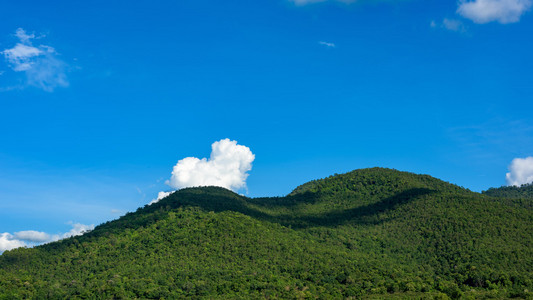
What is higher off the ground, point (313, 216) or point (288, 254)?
point (313, 216)

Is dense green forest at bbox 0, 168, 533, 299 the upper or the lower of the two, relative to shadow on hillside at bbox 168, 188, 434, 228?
lower

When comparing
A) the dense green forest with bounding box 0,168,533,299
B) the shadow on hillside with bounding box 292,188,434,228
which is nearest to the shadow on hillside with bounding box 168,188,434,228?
the shadow on hillside with bounding box 292,188,434,228

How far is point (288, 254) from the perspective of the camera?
464ft

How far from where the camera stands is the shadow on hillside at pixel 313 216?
17600 cm

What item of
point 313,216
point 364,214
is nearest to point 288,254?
point 313,216

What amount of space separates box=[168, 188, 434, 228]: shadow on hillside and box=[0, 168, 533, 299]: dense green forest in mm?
472

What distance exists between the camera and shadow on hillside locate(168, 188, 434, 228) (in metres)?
176

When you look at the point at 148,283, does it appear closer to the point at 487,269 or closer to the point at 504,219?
the point at 487,269

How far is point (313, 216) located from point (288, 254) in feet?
163

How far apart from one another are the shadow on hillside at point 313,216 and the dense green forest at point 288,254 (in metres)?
0.47

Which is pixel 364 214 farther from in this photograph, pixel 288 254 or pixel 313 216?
pixel 288 254

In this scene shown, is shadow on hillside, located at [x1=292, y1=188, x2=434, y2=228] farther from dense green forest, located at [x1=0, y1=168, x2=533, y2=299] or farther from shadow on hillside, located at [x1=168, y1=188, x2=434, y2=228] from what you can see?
dense green forest, located at [x1=0, y1=168, x2=533, y2=299]

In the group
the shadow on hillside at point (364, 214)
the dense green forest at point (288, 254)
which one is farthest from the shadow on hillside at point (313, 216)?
the dense green forest at point (288, 254)

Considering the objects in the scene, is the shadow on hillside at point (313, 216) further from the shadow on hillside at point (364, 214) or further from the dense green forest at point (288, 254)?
the dense green forest at point (288, 254)
